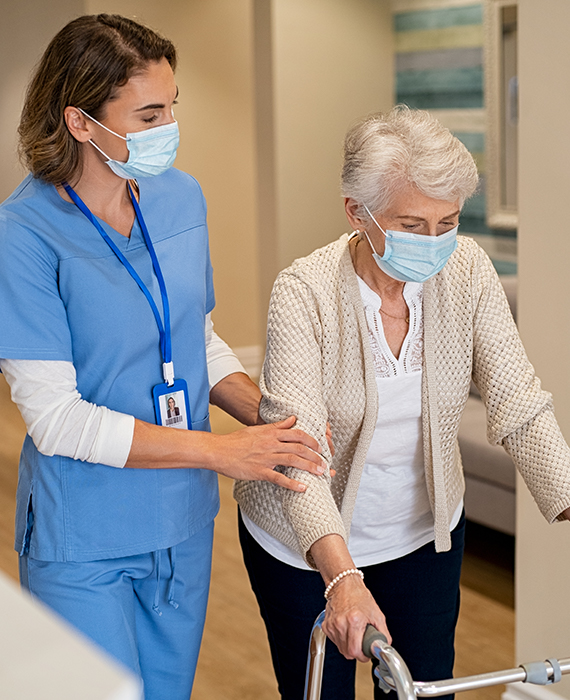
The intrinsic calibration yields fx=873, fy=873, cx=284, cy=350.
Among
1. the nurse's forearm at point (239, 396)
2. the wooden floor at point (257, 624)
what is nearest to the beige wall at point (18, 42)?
the wooden floor at point (257, 624)

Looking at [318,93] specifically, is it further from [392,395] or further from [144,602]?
[144,602]

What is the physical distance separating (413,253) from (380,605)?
0.65m

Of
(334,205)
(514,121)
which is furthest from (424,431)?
(334,205)

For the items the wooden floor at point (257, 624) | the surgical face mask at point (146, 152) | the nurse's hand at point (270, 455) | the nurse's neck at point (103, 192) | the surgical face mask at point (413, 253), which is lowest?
the wooden floor at point (257, 624)

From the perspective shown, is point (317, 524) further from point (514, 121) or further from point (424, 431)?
point (514, 121)

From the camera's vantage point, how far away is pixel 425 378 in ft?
4.69

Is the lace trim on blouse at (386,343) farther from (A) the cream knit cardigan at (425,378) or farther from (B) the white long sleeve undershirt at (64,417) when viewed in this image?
(B) the white long sleeve undershirt at (64,417)

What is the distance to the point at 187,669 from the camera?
4.87 ft

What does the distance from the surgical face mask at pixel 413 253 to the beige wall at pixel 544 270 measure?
26.4 inches

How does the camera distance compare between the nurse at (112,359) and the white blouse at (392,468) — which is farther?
the white blouse at (392,468)

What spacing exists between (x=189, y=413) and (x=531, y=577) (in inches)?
46.7

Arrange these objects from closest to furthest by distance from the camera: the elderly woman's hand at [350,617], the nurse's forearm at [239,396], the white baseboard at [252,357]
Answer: the elderly woman's hand at [350,617]
the nurse's forearm at [239,396]
the white baseboard at [252,357]

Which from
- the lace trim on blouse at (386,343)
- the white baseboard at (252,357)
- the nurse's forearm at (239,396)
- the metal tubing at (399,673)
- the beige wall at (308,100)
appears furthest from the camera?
A: the white baseboard at (252,357)

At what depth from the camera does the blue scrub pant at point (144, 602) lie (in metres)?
1.32
